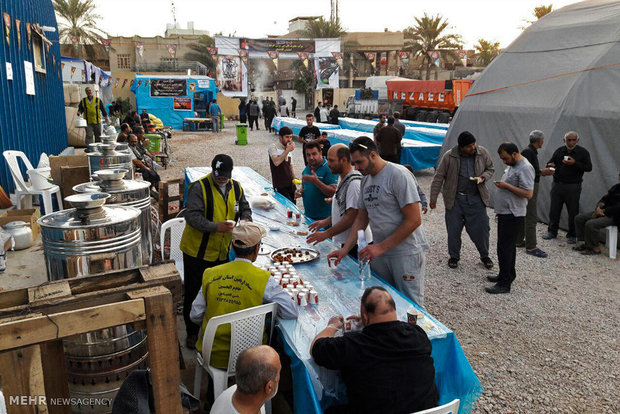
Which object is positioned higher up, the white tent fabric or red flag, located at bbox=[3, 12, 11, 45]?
red flag, located at bbox=[3, 12, 11, 45]

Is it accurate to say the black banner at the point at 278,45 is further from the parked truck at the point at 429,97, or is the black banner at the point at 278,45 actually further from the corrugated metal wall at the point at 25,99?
the corrugated metal wall at the point at 25,99

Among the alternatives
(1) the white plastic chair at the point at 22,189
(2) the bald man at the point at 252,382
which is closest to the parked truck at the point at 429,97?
(1) the white plastic chair at the point at 22,189

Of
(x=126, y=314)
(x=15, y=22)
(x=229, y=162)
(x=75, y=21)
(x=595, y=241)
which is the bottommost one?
(x=595, y=241)

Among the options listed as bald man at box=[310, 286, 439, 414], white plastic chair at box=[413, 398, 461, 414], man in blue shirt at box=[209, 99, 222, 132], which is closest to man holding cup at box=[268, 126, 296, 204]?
bald man at box=[310, 286, 439, 414]

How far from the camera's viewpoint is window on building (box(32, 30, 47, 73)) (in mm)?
11289

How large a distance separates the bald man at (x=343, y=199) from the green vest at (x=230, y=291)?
1.49 m

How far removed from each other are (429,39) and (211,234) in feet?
138

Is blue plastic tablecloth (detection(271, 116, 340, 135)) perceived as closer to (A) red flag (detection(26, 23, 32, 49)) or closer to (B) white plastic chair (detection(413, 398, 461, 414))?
(A) red flag (detection(26, 23, 32, 49))

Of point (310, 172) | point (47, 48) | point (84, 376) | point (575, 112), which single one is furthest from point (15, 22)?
point (575, 112)

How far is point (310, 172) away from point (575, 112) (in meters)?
6.26

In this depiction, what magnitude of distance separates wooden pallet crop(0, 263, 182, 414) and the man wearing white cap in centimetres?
106

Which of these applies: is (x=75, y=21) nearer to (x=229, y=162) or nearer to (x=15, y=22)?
(x=15, y=22)

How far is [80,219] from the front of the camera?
313 centimetres

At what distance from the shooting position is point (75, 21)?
38.0 metres
